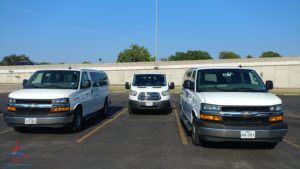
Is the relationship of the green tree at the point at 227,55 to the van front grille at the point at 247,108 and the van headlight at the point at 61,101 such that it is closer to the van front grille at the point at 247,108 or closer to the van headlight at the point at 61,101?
the van headlight at the point at 61,101

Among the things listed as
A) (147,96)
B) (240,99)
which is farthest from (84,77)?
(240,99)

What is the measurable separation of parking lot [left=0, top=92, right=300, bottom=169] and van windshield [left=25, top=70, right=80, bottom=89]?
1.41m

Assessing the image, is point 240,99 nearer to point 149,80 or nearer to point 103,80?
point 103,80

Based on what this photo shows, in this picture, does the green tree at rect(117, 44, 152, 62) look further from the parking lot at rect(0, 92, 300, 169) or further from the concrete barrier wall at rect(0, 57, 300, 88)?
the parking lot at rect(0, 92, 300, 169)

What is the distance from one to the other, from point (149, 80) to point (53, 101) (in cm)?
696

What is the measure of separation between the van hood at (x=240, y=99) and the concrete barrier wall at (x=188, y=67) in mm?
36996

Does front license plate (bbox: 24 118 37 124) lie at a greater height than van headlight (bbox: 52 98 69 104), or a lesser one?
lesser

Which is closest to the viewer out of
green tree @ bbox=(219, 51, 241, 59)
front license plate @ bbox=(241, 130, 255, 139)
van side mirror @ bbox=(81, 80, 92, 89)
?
front license plate @ bbox=(241, 130, 255, 139)

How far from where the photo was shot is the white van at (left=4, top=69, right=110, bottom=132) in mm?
9375

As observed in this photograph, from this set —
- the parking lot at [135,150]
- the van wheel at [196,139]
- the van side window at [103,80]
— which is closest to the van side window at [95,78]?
the van side window at [103,80]

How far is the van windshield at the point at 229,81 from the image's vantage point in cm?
864

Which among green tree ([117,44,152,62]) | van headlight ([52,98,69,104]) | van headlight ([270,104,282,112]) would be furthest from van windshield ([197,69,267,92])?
green tree ([117,44,152,62])

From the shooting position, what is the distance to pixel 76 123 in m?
10.4

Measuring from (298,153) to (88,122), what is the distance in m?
7.64
